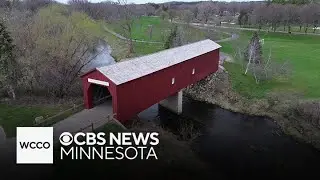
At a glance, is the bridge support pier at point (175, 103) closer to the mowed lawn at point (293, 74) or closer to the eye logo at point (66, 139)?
the mowed lawn at point (293, 74)

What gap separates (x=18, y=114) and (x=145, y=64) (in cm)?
1025

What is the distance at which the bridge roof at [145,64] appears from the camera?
69.2 feet

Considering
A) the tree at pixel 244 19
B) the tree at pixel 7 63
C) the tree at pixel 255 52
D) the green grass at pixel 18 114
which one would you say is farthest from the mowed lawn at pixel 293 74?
the tree at pixel 244 19

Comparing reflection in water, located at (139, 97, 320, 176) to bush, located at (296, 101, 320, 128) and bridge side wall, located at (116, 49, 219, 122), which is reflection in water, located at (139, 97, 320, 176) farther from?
bridge side wall, located at (116, 49, 219, 122)

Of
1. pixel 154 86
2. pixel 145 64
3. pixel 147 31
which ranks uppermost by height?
pixel 147 31

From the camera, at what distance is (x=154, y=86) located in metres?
23.9

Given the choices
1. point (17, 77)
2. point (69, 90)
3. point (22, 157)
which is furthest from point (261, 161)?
point (17, 77)

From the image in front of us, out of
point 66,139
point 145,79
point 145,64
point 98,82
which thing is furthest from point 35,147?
point 145,64

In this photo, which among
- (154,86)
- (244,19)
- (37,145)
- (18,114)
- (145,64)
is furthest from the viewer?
(244,19)

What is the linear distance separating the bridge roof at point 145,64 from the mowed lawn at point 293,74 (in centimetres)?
695

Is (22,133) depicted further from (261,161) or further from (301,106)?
(301,106)

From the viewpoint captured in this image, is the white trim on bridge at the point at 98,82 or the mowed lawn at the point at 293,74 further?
the mowed lawn at the point at 293,74

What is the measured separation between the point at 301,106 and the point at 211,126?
27.8 feet

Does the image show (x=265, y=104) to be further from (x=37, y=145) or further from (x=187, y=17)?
(x=187, y=17)
